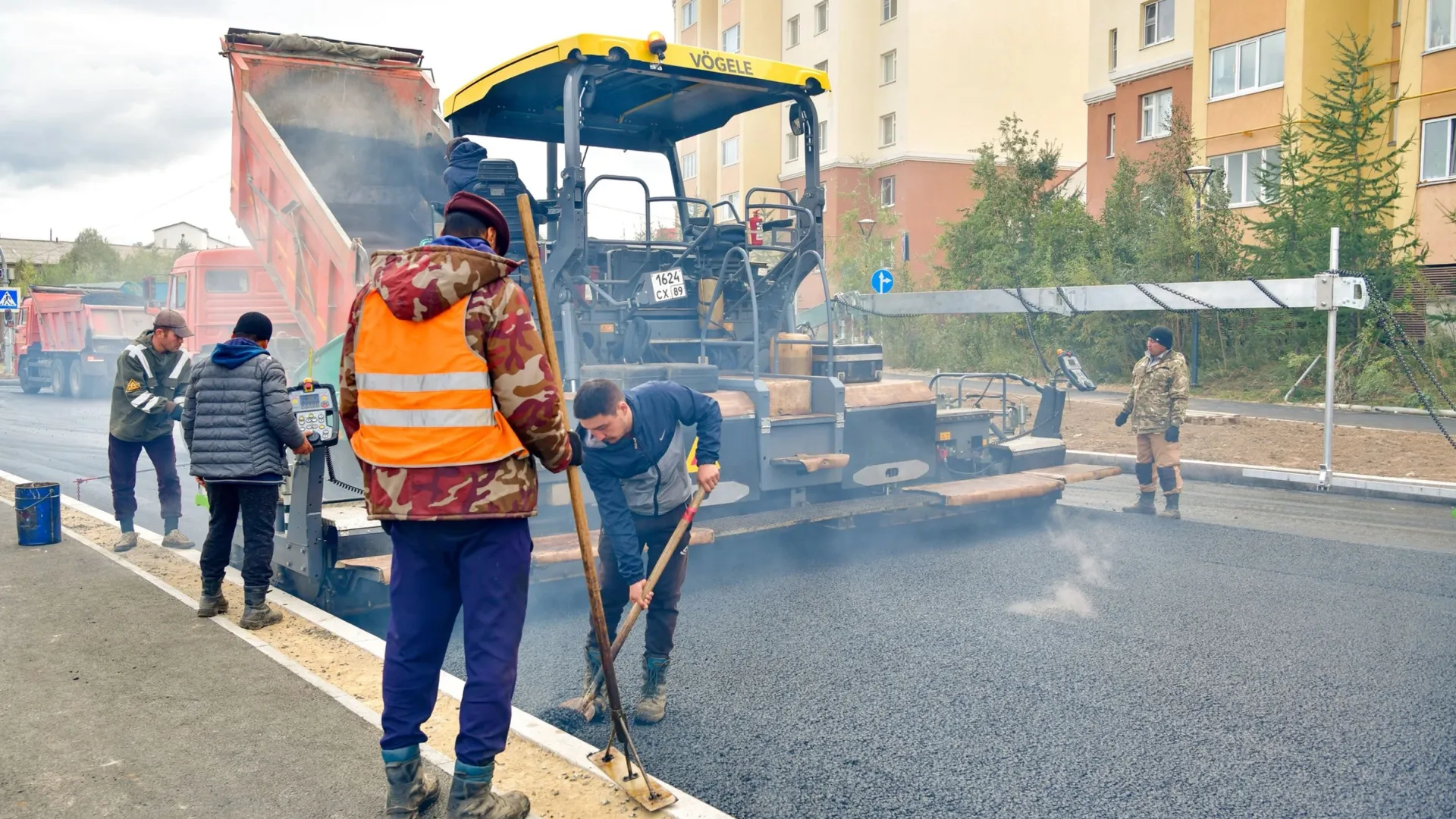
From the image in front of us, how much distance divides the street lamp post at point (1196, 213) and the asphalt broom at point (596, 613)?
53.9ft

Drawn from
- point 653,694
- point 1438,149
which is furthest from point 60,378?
point 1438,149

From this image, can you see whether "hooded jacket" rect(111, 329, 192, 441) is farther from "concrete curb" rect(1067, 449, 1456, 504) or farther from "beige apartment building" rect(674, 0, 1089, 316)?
"beige apartment building" rect(674, 0, 1089, 316)

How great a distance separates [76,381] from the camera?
21562 mm

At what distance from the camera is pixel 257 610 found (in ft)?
16.5

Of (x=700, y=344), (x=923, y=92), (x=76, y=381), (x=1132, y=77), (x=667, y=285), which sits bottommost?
(x=76, y=381)

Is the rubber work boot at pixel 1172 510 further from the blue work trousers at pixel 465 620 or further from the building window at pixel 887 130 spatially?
the building window at pixel 887 130

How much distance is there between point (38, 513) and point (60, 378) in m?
17.9

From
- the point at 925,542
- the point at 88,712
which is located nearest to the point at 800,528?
the point at 925,542

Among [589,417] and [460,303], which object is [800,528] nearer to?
[589,417]

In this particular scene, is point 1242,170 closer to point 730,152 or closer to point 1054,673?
point 730,152

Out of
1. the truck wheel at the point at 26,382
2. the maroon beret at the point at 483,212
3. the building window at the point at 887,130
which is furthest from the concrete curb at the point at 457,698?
the building window at the point at 887,130

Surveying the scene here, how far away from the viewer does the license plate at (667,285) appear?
640 centimetres

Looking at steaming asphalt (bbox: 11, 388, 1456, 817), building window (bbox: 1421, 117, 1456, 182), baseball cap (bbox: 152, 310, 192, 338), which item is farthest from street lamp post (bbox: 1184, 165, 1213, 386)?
baseball cap (bbox: 152, 310, 192, 338)

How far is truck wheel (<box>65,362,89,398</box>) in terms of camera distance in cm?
2142
